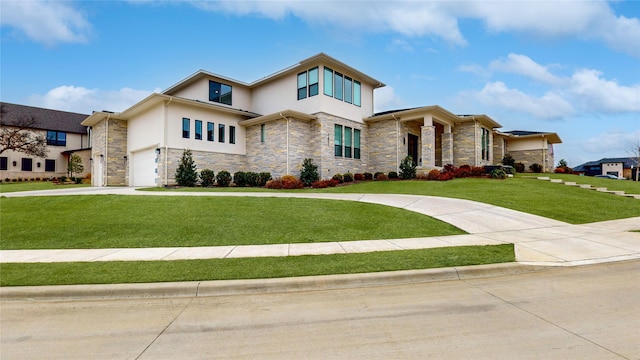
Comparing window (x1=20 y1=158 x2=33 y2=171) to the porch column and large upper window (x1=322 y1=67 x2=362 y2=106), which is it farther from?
the porch column

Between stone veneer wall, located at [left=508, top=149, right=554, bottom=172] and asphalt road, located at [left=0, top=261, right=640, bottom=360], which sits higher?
stone veneer wall, located at [left=508, top=149, right=554, bottom=172]

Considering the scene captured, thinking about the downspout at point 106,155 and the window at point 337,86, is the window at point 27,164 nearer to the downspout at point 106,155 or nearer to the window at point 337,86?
the downspout at point 106,155

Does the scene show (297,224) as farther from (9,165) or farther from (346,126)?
→ (9,165)

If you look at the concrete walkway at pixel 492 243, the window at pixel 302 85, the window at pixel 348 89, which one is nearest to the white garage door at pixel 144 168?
the window at pixel 302 85

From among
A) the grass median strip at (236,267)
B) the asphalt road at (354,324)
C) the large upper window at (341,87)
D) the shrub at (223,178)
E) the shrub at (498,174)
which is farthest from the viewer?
the large upper window at (341,87)

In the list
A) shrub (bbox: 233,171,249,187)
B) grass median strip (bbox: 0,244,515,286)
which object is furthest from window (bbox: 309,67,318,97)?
grass median strip (bbox: 0,244,515,286)

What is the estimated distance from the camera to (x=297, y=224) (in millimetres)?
9633

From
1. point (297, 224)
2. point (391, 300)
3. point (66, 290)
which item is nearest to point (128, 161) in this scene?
point (297, 224)

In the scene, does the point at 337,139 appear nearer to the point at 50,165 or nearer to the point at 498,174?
the point at 498,174

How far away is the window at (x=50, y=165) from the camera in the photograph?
37541 mm

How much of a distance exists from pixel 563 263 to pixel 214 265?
682cm

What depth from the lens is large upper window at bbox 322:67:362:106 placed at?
22.0 m

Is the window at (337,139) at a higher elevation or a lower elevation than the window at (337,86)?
lower

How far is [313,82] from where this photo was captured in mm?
21984
